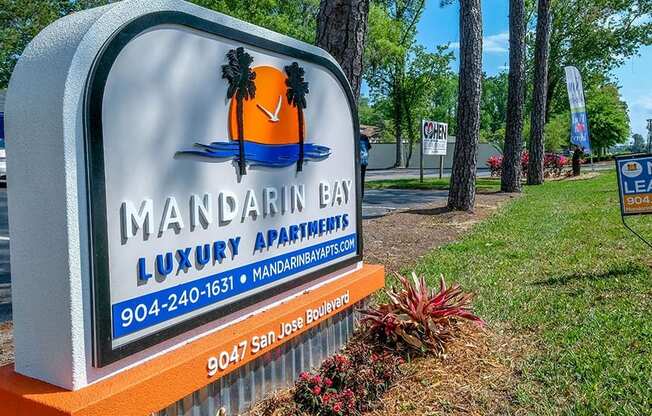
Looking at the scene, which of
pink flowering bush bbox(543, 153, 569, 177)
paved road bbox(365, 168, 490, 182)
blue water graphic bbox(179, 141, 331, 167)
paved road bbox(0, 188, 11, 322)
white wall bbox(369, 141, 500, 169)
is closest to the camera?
blue water graphic bbox(179, 141, 331, 167)

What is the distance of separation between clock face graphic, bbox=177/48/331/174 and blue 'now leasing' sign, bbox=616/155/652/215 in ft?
13.8

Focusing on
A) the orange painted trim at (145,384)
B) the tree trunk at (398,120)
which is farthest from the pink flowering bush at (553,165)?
the orange painted trim at (145,384)

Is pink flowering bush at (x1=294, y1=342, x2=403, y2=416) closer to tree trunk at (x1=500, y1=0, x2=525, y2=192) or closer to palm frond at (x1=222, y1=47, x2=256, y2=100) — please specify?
palm frond at (x1=222, y1=47, x2=256, y2=100)

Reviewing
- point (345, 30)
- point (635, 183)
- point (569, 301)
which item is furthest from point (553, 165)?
point (345, 30)

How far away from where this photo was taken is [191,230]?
8.29ft

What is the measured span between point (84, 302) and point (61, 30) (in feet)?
3.35

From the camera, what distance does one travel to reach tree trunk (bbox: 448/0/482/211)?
11124mm

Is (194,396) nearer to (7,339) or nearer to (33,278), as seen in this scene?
(33,278)

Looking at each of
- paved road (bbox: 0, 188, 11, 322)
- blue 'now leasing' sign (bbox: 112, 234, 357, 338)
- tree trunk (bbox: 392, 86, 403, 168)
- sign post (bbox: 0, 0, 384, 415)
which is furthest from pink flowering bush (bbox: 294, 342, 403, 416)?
tree trunk (bbox: 392, 86, 403, 168)

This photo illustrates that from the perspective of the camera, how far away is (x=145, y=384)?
2193mm

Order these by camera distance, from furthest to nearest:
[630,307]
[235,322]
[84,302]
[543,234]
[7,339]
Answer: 1. [543,234]
2. [630,307]
3. [7,339]
4. [235,322]
5. [84,302]

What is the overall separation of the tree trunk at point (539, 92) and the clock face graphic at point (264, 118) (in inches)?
752

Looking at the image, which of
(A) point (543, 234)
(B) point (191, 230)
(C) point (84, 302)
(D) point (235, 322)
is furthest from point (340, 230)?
(A) point (543, 234)

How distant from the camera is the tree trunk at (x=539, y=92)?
65.8 ft
